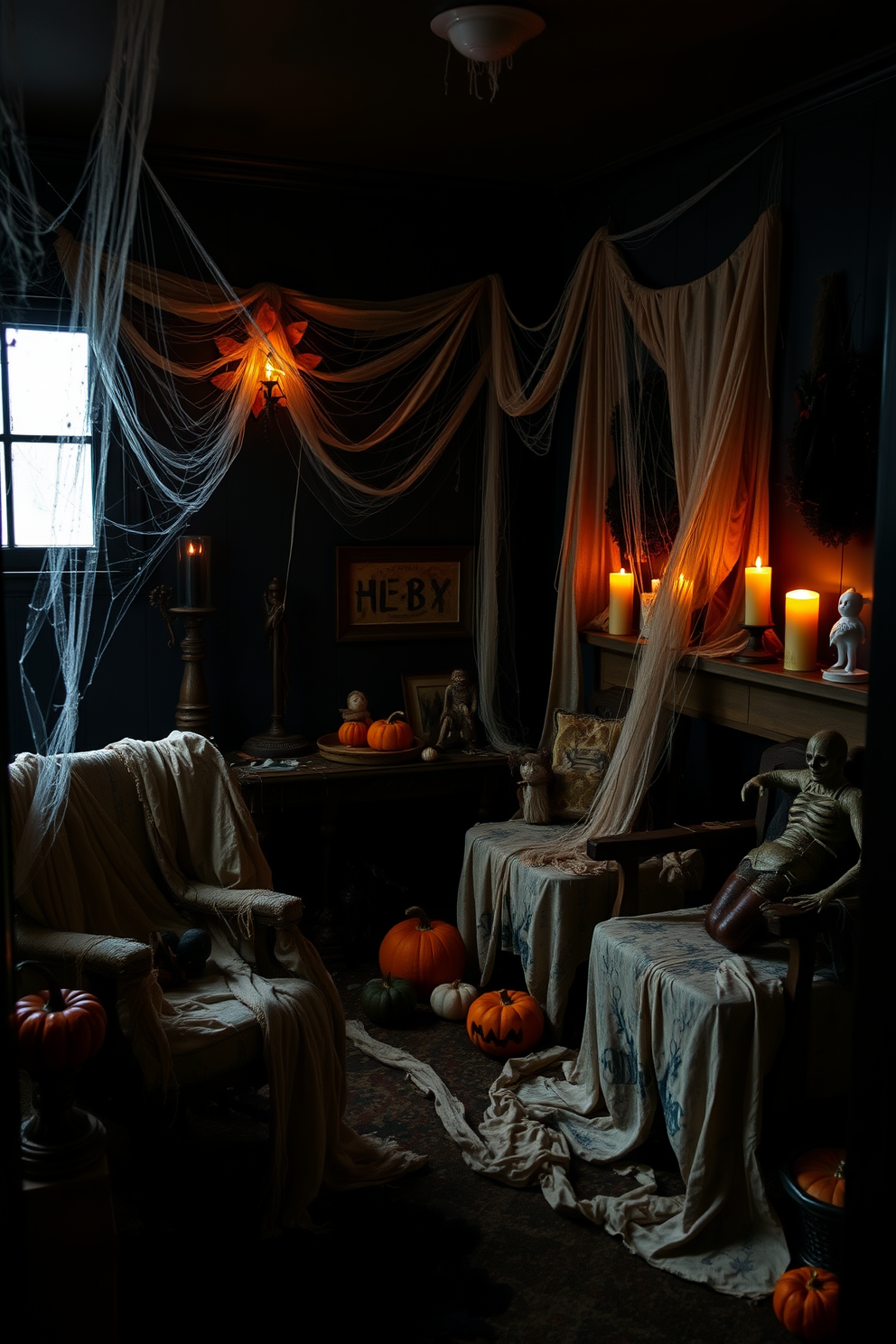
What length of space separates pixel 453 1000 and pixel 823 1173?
158 cm

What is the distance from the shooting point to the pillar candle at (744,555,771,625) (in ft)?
11.9

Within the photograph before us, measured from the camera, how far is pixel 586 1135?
10.4 ft

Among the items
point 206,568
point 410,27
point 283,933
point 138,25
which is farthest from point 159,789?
point 410,27

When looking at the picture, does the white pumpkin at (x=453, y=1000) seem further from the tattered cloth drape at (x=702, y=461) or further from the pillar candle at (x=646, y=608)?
the pillar candle at (x=646, y=608)

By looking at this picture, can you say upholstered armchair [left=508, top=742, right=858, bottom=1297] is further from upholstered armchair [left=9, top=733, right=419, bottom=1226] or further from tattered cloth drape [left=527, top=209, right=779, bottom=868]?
tattered cloth drape [left=527, top=209, right=779, bottom=868]

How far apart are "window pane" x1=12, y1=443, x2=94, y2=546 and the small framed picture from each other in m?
1.47

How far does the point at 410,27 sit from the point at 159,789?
2176mm

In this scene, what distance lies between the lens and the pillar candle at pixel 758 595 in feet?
11.9

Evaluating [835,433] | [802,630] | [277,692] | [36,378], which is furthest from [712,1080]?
[36,378]

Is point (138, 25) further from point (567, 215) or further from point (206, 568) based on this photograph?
point (567, 215)

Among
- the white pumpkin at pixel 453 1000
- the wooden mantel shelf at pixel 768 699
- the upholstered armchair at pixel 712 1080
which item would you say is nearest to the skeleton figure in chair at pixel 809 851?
the upholstered armchair at pixel 712 1080

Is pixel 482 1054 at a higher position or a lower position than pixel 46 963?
lower

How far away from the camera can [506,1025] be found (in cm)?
359

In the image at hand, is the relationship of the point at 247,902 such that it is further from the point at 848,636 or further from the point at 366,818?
the point at 848,636
